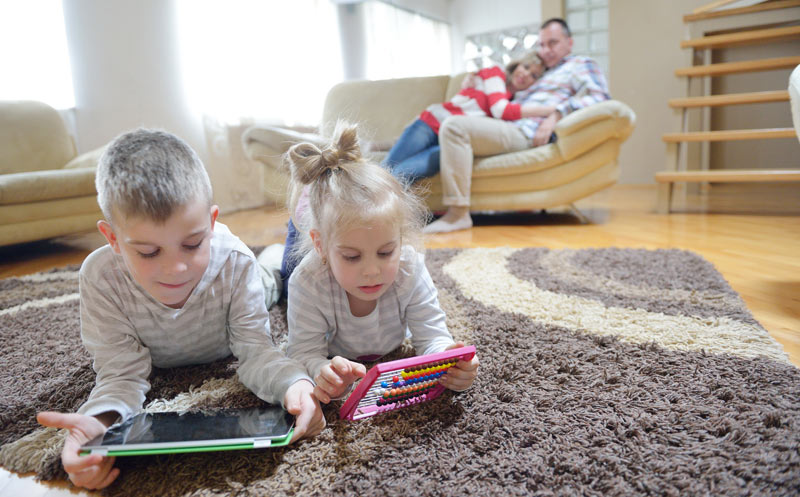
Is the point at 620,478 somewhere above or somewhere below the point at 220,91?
below

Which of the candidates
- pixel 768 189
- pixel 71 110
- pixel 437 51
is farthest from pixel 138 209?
pixel 437 51

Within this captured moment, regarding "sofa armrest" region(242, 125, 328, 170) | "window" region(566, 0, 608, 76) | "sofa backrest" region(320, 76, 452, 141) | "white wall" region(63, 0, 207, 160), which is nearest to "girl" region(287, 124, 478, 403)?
"sofa armrest" region(242, 125, 328, 170)

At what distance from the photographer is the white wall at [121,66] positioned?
2.88m

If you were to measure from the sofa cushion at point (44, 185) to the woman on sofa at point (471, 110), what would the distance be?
130 centimetres

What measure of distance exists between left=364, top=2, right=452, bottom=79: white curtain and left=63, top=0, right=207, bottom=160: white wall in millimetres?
1728

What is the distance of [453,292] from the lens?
132 cm

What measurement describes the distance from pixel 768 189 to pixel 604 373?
300 cm

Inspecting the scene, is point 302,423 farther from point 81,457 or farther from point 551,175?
point 551,175

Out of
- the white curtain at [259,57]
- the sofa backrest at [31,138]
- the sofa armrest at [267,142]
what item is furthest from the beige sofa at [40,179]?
the white curtain at [259,57]

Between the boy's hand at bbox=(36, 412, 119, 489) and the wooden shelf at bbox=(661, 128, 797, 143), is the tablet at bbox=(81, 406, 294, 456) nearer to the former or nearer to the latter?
the boy's hand at bbox=(36, 412, 119, 489)

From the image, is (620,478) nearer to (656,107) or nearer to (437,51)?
(656,107)

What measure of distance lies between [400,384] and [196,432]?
0.87ft

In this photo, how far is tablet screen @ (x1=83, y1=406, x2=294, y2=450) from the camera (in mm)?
601

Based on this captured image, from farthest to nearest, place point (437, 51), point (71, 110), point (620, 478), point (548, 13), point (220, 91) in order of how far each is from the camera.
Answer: point (437, 51)
point (548, 13)
point (220, 91)
point (71, 110)
point (620, 478)
